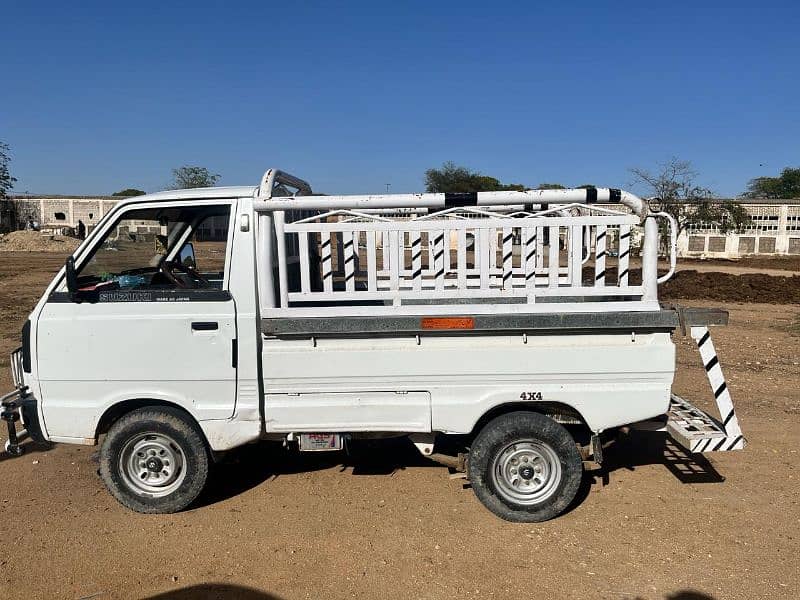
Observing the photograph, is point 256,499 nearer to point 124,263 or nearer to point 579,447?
point 124,263

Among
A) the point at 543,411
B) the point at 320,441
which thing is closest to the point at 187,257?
the point at 320,441

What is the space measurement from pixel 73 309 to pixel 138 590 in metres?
1.87

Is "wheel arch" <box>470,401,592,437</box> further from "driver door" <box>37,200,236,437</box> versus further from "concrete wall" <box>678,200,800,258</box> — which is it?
"concrete wall" <box>678,200,800,258</box>

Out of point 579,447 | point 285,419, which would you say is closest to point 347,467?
point 285,419

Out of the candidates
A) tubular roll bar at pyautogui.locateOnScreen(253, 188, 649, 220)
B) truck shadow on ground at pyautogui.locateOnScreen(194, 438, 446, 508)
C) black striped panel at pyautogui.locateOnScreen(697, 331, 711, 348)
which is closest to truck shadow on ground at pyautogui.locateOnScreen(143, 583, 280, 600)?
truck shadow on ground at pyautogui.locateOnScreen(194, 438, 446, 508)

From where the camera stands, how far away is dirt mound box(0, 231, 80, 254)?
40.5 meters

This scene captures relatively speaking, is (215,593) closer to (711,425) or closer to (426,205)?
(426,205)

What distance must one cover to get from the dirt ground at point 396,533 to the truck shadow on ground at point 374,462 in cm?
2

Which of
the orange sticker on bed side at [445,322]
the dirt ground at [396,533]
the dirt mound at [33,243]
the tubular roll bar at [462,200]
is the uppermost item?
the dirt mound at [33,243]

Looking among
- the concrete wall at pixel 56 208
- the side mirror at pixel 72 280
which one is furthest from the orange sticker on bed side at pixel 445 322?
the concrete wall at pixel 56 208

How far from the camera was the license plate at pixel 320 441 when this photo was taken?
429 cm

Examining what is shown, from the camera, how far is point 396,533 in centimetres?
414

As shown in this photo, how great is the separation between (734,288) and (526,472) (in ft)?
55.9

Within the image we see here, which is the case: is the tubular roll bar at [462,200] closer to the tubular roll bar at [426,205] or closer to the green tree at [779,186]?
the tubular roll bar at [426,205]
